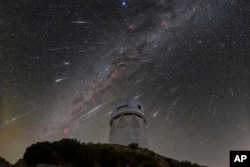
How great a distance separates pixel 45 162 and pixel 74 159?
194 centimetres

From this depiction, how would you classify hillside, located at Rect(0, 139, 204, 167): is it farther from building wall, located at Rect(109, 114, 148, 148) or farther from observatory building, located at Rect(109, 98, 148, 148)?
observatory building, located at Rect(109, 98, 148, 148)

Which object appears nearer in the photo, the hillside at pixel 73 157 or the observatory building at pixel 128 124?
the hillside at pixel 73 157

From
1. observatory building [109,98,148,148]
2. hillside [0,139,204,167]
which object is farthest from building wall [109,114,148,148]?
hillside [0,139,204,167]

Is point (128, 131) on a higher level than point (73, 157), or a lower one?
higher

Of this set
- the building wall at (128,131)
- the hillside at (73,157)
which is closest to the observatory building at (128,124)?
the building wall at (128,131)

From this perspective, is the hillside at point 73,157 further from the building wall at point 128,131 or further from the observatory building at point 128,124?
the observatory building at point 128,124

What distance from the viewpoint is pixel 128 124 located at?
45281 millimetres

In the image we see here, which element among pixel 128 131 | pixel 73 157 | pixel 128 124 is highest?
pixel 128 124

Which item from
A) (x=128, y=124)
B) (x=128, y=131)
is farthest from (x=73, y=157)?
(x=128, y=124)

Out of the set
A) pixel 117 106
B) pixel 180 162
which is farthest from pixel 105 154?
pixel 117 106

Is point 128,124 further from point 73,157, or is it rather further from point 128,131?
point 73,157

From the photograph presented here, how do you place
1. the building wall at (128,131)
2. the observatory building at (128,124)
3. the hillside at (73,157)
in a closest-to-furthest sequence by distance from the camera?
the hillside at (73,157) < the building wall at (128,131) < the observatory building at (128,124)

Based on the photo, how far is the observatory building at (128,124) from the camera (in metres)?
44.3

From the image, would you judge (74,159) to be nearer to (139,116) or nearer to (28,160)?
(28,160)
